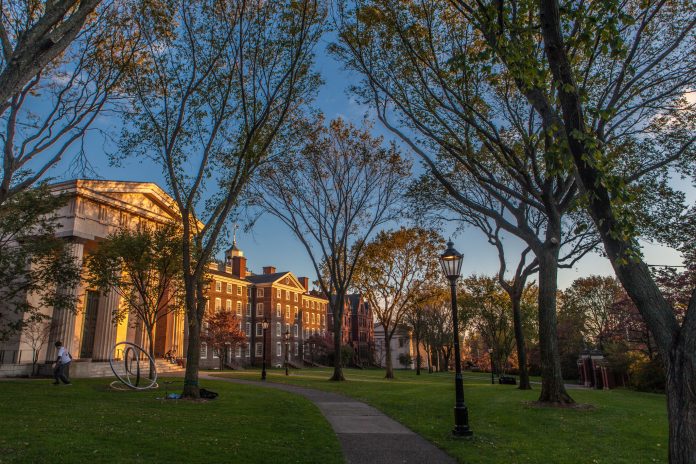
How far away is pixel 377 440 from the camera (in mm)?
8891

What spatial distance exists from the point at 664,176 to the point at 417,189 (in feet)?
30.4

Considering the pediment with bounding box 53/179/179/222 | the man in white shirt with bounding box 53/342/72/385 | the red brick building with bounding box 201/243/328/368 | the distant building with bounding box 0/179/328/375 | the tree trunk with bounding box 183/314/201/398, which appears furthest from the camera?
the red brick building with bounding box 201/243/328/368

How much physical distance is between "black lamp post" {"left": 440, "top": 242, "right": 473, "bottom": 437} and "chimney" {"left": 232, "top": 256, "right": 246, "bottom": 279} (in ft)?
175

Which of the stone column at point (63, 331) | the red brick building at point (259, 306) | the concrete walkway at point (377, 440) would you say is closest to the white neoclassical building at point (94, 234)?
the stone column at point (63, 331)

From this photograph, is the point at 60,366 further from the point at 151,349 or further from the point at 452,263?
the point at 452,263

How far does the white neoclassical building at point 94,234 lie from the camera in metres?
26.6

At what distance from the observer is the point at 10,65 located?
570 cm

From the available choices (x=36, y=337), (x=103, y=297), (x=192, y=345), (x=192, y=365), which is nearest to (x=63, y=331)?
(x=36, y=337)

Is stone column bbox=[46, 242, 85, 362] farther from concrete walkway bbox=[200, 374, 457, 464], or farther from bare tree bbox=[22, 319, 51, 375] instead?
concrete walkway bbox=[200, 374, 457, 464]

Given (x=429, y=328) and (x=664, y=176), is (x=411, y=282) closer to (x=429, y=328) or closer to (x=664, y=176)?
(x=664, y=176)

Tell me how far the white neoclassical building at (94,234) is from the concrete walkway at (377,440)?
670 inches

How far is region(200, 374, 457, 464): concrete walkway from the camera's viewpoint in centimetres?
734

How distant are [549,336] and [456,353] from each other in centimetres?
599

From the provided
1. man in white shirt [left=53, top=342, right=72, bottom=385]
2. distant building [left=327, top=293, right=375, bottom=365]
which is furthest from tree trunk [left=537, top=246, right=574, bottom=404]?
distant building [left=327, top=293, right=375, bottom=365]
